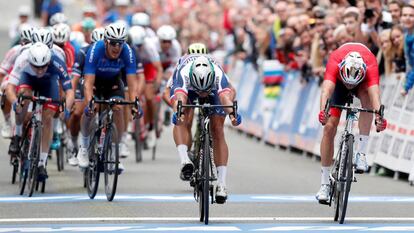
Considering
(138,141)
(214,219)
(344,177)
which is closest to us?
(344,177)

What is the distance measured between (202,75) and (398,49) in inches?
254

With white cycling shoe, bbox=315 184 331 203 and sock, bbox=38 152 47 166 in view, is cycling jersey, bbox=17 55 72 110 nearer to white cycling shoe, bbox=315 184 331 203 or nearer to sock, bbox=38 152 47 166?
sock, bbox=38 152 47 166

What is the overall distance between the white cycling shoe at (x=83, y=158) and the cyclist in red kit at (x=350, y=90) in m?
3.36

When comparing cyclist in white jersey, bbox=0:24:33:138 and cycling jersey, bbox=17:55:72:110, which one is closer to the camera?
cycling jersey, bbox=17:55:72:110

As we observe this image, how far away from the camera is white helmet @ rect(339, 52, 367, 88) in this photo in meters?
14.3

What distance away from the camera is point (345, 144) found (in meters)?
14.2

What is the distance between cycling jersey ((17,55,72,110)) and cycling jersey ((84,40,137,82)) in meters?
0.30

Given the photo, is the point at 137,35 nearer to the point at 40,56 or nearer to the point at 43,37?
the point at 43,37

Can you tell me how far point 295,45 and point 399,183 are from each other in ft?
21.4

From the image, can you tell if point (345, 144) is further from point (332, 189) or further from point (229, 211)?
point (229, 211)

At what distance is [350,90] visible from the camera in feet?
48.2

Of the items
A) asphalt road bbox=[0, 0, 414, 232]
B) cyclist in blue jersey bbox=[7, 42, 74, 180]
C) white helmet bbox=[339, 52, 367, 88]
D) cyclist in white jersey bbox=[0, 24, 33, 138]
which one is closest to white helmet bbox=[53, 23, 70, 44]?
cyclist in white jersey bbox=[0, 24, 33, 138]

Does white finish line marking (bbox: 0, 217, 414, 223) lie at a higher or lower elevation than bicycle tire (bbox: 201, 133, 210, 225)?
lower

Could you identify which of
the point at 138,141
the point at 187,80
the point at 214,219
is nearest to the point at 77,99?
the point at 138,141
